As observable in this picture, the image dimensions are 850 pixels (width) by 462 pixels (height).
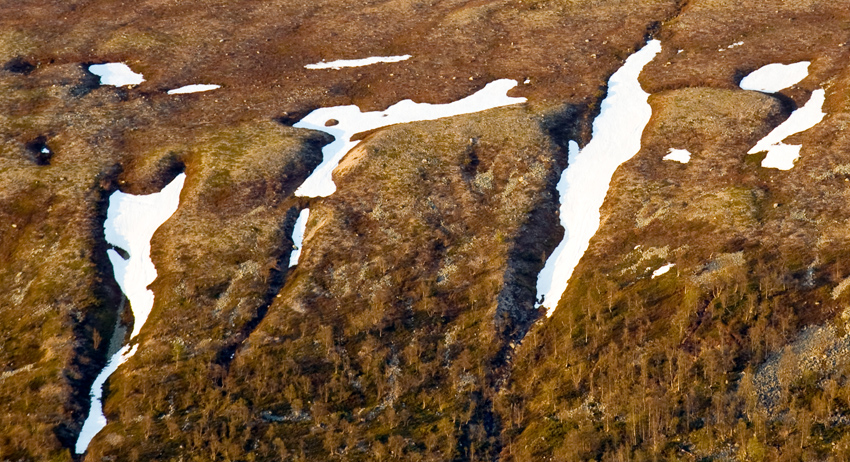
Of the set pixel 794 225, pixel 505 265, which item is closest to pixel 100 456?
pixel 505 265

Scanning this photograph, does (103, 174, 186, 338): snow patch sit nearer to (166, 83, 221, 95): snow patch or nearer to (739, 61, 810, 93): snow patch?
(166, 83, 221, 95): snow patch

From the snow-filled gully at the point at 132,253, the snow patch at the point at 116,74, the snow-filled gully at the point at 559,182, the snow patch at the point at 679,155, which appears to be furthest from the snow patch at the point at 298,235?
the snow patch at the point at 116,74

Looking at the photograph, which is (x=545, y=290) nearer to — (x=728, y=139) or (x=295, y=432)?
(x=295, y=432)

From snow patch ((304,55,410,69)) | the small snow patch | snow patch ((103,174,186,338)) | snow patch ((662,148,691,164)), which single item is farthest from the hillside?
snow patch ((304,55,410,69))

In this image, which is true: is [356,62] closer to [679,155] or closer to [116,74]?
[116,74]

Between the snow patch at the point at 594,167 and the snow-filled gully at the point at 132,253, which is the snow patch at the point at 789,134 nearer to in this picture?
the snow patch at the point at 594,167
